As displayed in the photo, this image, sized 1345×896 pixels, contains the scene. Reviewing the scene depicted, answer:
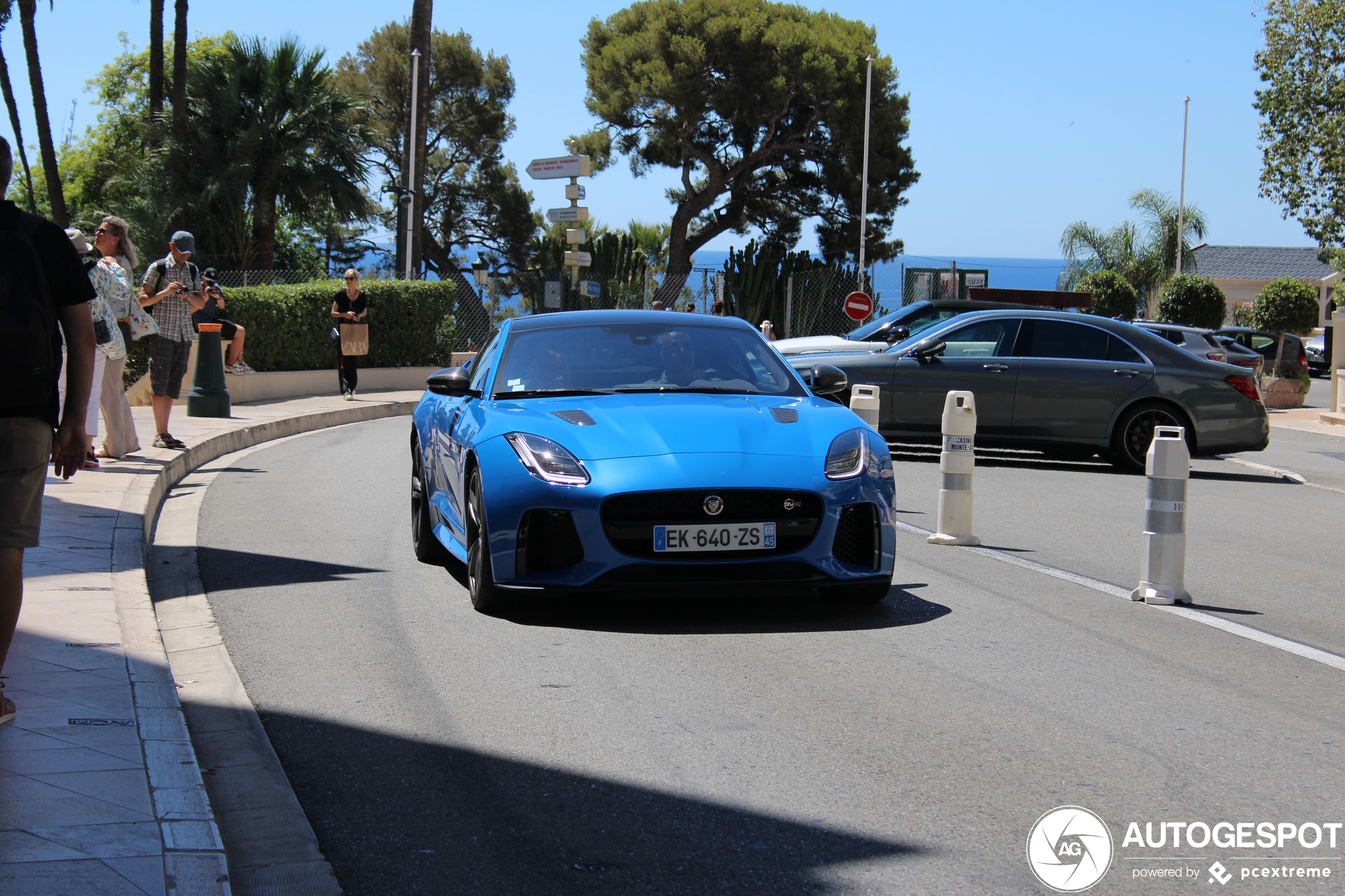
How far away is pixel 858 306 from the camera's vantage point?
110 feet

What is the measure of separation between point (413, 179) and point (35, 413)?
94.3 feet

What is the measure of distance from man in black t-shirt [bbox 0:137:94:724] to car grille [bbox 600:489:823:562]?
2.16 metres

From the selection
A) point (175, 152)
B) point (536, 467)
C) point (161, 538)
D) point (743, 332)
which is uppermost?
point (175, 152)

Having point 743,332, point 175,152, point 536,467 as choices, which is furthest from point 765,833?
point 175,152

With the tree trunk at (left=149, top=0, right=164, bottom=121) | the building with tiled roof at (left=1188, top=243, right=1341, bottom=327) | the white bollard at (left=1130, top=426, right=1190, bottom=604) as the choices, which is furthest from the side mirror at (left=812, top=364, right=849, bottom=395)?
the building with tiled roof at (left=1188, top=243, right=1341, bottom=327)

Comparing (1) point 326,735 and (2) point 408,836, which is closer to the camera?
(2) point 408,836

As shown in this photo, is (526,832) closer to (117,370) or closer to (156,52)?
(117,370)

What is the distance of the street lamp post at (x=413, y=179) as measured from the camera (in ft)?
103

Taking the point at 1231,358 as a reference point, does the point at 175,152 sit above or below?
above

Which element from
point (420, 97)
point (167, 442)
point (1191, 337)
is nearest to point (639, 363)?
point (167, 442)

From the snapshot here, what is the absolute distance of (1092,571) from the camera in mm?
7977

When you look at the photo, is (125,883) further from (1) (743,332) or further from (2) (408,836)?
(1) (743,332)

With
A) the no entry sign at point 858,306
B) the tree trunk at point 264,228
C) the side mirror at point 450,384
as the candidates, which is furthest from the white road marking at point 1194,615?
the tree trunk at point 264,228

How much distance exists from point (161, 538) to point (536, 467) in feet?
12.7
